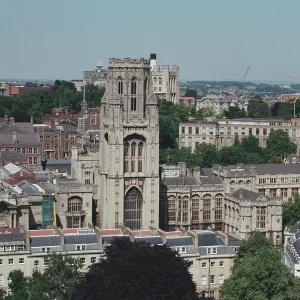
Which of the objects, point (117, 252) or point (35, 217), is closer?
point (117, 252)

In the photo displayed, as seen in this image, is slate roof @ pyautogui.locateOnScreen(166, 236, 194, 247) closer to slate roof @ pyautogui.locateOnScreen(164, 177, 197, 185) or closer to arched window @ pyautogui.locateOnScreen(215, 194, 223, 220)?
slate roof @ pyautogui.locateOnScreen(164, 177, 197, 185)

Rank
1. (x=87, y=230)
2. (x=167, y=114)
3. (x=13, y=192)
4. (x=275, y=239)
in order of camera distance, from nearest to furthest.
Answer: (x=87, y=230)
(x=13, y=192)
(x=275, y=239)
(x=167, y=114)

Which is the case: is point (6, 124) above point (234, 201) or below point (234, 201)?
above

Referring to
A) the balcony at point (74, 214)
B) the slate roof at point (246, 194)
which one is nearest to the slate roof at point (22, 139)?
the balcony at point (74, 214)

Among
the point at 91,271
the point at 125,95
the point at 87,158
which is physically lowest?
the point at 91,271

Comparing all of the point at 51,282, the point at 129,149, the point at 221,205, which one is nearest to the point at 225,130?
the point at 221,205

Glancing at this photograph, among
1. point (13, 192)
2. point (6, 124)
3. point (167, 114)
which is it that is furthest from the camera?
point (167, 114)

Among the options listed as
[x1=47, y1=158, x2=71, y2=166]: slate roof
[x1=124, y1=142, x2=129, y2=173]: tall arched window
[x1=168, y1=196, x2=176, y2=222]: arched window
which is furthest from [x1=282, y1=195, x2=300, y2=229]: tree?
[x1=47, y1=158, x2=71, y2=166]: slate roof

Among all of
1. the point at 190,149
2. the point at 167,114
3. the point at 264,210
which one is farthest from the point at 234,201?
the point at 167,114

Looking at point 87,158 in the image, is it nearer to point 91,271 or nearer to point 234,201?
point 234,201
